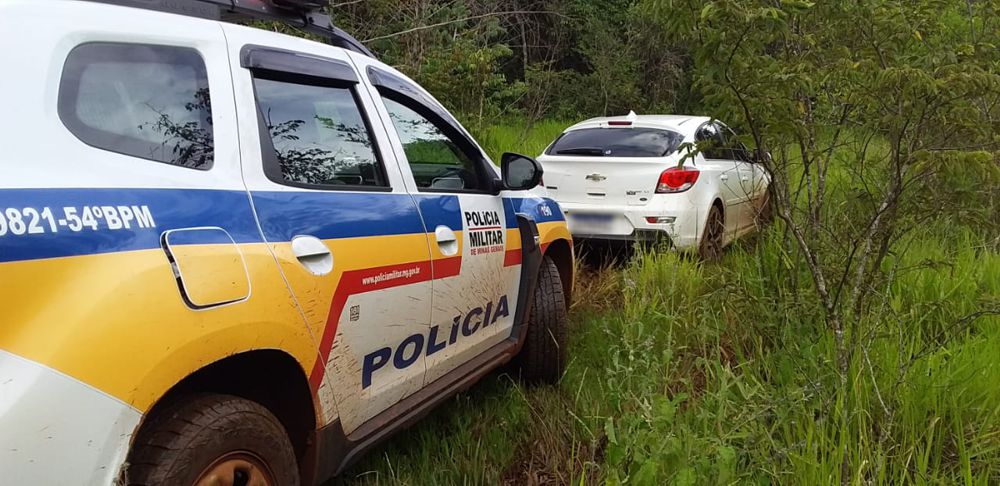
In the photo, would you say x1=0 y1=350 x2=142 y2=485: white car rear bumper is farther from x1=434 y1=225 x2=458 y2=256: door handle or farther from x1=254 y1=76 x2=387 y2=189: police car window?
x1=434 y1=225 x2=458 y2=256: door handle

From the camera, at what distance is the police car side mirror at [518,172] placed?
3410 mm

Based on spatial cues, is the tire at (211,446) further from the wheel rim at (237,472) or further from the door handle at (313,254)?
the door handle at (313,254)

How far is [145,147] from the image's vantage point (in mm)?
1771

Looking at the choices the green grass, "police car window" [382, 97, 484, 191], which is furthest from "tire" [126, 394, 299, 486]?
the green grass

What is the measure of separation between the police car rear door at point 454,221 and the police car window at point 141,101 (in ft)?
2.87

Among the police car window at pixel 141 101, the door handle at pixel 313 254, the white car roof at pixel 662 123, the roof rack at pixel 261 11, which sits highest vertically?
the roof rack at pixel 261 11

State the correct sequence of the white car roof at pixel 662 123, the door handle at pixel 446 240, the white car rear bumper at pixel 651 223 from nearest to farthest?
the door handle at pixel 446 240 < the white car rear bumper at pixel 651 223 < the white car roof at pixel 662 123

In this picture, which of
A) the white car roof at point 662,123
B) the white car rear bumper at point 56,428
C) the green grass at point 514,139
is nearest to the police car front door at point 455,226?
the white car rear bumper at point 56,428

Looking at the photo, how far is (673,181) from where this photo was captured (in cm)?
584

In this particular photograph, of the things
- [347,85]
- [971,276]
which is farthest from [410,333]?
[971,276]

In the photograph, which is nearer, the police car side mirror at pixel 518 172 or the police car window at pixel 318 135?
the police car window at pixel 318 135

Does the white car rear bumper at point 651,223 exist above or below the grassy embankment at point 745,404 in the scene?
above

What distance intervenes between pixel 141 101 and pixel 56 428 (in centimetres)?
89

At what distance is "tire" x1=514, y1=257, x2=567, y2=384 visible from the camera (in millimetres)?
3727
